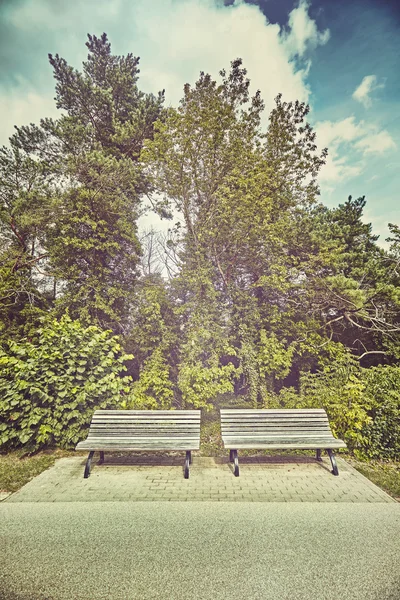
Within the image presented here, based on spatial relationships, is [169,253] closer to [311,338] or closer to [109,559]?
[311,338]

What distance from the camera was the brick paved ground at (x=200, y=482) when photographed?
3826 millimetres

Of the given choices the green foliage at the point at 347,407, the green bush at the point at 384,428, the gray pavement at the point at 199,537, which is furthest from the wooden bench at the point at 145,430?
the green bush at the point at 384,428

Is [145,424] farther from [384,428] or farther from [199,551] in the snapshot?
[384,428]

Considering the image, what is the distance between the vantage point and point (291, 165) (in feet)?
36.0

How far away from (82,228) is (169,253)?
191 inches

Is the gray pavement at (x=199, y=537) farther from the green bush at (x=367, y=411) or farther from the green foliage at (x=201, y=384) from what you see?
the green foliage at (x=201, y=384)

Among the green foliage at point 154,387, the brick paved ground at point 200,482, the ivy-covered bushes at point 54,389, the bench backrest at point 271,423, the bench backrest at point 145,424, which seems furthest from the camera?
the green foliage at point 154,387

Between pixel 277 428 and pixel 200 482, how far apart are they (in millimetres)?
1552

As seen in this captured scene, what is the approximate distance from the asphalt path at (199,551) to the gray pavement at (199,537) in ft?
0.03

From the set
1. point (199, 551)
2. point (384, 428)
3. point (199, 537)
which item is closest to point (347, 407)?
point (384, 428)

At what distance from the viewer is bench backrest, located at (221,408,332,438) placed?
480 centimetres

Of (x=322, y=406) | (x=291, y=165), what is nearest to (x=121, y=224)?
(x=291, y=165)

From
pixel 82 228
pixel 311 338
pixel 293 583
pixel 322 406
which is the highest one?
pixel 82 228

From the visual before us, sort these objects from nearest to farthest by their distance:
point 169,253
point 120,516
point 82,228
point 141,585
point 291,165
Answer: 1. point 141,585
2. point 120,516
3. point 82,228
4. point 291,165
5. point 169,253
